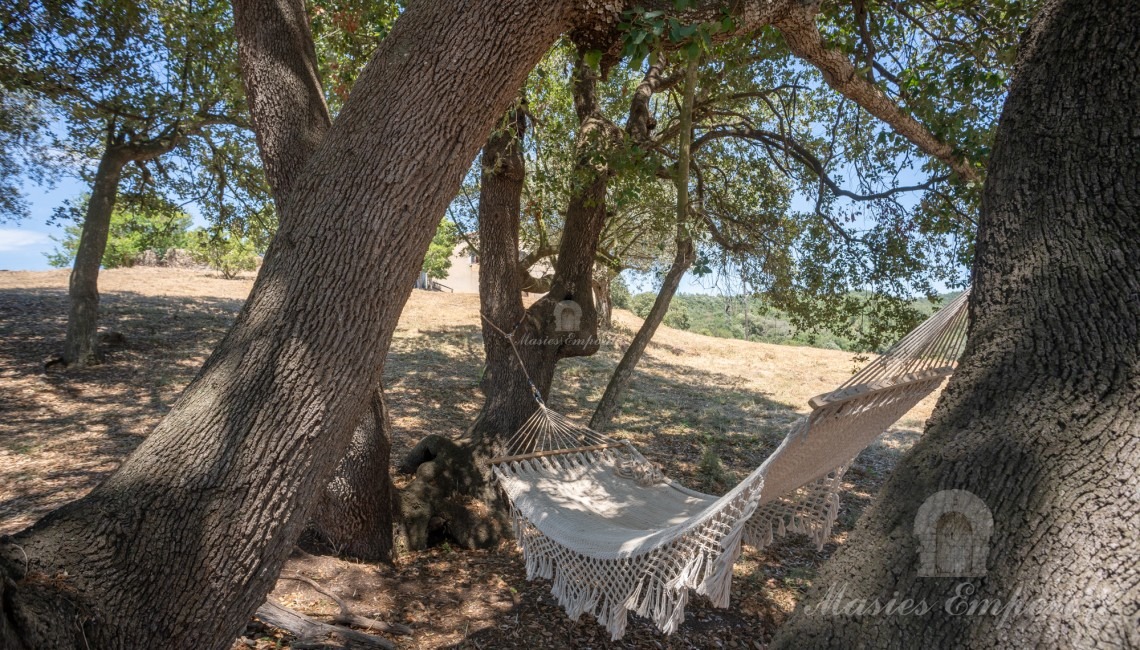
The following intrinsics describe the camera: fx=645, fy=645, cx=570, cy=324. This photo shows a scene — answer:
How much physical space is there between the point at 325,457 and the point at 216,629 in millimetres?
435

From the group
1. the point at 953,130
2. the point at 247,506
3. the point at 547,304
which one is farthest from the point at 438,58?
the point at 953,130

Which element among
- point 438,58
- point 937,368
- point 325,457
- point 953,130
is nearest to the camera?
point 325,457

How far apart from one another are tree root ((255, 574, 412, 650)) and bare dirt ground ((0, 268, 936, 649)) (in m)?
0.08

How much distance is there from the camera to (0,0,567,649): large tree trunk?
1361 millimetres

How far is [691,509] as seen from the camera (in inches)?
110

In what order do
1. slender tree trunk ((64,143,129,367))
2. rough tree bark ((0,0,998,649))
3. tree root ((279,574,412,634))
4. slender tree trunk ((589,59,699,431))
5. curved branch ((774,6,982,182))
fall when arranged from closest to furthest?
rough tree bark ((0,0,998,649)) → tree root ((279,574,412,634)) → curved branch ((774,6,982,182)) → slender tree trunk ((589,59,699,431)) → slender tree trunk ((64,143,129,367))

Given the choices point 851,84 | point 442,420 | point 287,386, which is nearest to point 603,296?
point 442,420

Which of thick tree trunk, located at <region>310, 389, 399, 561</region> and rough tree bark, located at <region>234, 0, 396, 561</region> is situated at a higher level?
rough tree bark, located at <region>234, 0, 396, 561</region>

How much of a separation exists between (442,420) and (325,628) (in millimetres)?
3028

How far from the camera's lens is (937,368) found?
218 centimetres

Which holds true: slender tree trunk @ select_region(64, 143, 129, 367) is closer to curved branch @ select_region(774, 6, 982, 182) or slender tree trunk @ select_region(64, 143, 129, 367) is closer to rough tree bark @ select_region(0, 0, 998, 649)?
rough tree bark @ select_region(0, 0, 998, 649)

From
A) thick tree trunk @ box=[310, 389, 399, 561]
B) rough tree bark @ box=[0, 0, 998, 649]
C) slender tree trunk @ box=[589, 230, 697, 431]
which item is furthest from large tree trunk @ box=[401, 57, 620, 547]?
rough tree bark @ box=[0, 0, 998, 649]

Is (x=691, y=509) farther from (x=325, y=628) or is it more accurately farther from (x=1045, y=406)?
(x=1045, y=406)

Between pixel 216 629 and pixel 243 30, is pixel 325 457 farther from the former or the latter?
pixel 243 30
